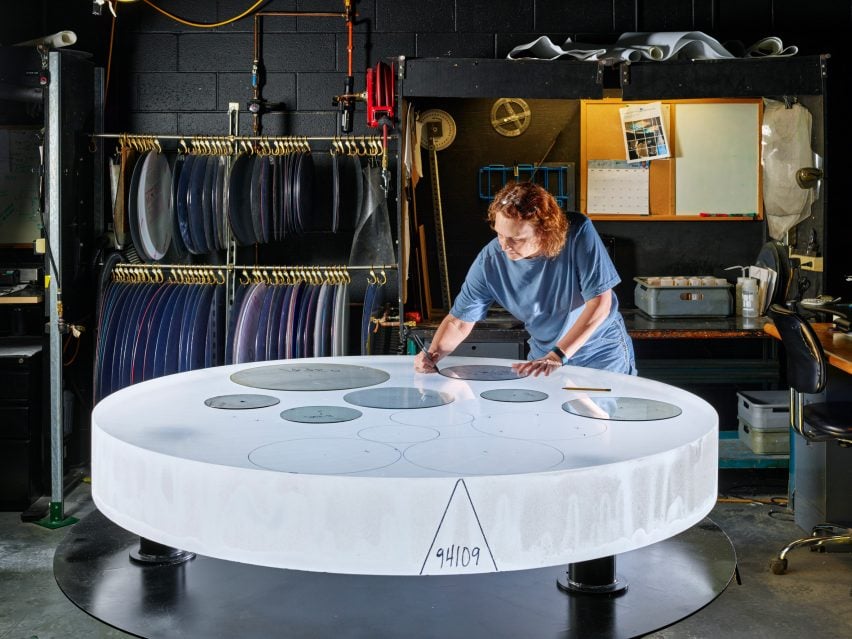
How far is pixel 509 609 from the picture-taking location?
2203mm

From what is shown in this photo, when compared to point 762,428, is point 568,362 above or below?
above

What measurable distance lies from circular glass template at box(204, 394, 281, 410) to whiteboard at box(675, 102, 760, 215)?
3.60 m

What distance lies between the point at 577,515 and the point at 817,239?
12.4 feet

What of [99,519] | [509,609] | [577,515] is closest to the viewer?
[577,515]

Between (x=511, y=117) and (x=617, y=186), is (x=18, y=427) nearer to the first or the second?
(x=511, y=117)

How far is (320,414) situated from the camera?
8.34 ft

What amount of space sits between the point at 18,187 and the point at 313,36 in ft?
5.80

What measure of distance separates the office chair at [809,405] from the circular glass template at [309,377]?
1.78m

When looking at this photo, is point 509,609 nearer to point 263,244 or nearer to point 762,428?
point 762,428

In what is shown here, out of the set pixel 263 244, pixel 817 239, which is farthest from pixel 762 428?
pixel 263 244

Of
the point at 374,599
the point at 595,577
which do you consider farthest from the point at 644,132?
the point at 374,599

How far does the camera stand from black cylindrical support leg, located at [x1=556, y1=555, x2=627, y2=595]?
2.25m

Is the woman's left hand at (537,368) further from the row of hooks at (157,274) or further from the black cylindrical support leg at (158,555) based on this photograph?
the row of hooks at (157,274)

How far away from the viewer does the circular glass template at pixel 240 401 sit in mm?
2635
